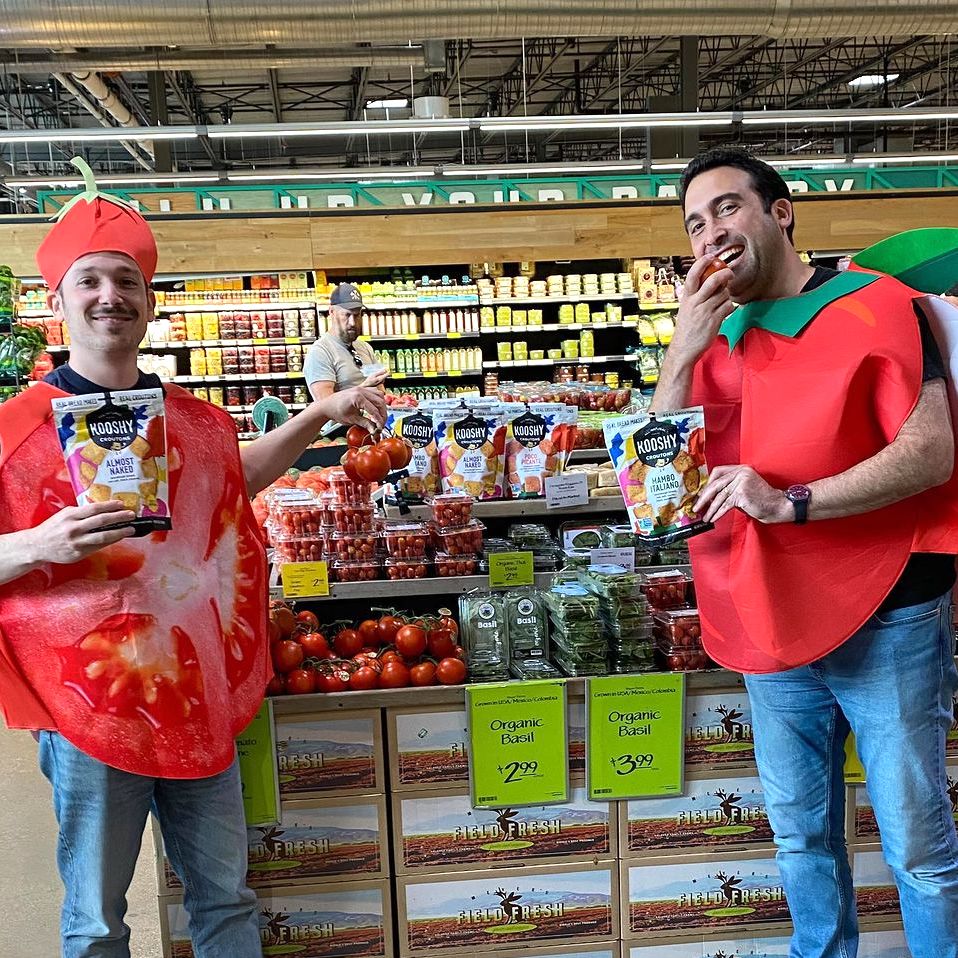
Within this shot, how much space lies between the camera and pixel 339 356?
6.03 m

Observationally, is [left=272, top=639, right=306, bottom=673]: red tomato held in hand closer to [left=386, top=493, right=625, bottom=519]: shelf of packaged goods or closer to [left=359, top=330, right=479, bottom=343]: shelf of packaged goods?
[left=386, top=493, right=625, bottom=519]: shelf of packaged goods

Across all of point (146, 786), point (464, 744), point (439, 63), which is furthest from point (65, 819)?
point (439, 63)

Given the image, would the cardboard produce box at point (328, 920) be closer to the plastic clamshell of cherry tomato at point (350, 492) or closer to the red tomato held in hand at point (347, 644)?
the red tomato held in hand at point (347, 644)

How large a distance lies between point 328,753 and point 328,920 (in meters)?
0.45

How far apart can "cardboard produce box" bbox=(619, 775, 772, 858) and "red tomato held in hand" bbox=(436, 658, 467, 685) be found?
569 millimetres

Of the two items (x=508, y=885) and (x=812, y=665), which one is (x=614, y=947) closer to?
(x=508, y=885)

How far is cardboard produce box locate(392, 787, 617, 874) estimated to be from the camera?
2572 millimetres

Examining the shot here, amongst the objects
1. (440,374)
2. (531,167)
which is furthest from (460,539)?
(531,167)

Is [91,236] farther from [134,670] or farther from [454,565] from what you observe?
[454,565]

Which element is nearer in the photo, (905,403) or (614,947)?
(905,403)

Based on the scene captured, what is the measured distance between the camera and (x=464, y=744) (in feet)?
8.45

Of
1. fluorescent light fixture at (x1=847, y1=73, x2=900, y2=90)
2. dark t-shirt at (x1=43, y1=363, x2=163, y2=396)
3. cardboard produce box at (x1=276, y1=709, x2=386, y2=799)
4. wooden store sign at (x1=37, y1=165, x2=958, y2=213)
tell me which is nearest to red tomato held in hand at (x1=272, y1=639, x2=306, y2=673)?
cardboard produce box at (x1=276, y1=709, x2=386, y2=799)

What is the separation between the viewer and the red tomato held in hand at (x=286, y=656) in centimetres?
256

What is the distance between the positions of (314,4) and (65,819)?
686 cm
